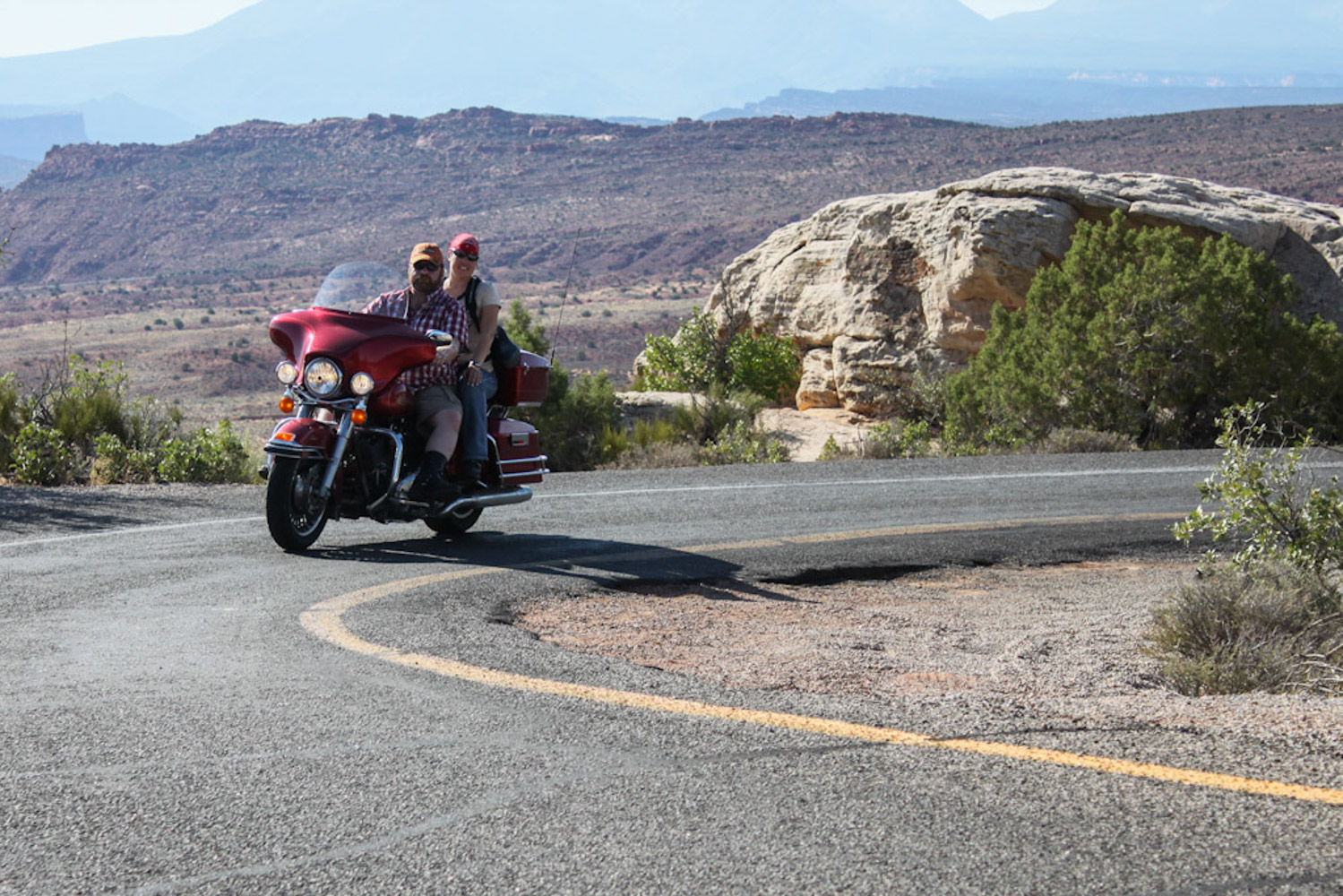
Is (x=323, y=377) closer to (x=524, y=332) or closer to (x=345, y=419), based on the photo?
(x=345, y=419)

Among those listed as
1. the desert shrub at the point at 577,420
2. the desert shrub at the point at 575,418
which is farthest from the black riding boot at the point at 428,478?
the desert shrub at the point at 577,420

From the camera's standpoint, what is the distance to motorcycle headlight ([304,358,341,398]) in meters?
7.17

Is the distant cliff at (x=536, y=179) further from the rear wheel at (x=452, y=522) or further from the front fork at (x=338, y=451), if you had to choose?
the front fork at (x=338, y=451)

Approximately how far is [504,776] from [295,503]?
415 cm

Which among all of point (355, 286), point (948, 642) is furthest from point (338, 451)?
point (948, 642)

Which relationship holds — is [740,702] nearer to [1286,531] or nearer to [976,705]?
[976,705]

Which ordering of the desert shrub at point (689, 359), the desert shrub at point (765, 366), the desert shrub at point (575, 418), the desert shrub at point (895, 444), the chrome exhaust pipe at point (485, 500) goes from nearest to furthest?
the chrome exhaust pipe at point (485, 500) < the desert shrub at point (895, 444) < the desert shrub at point (575, 418) < the desert shrub at point (765, 366) < the desert shrub at point (689, 359)

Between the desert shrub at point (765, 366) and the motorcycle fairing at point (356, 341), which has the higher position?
the motorcycle fairing at point (356, 341)

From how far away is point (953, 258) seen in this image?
18.0 metres

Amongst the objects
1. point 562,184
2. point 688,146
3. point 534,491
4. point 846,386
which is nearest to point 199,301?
point 562,184

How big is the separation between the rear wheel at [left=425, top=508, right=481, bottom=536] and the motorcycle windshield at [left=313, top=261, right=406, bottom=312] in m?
1.46

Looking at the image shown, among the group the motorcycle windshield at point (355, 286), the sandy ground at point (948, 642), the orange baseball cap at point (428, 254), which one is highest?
the orange baseball cap at point (428, 254)

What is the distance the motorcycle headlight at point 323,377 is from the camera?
717cm

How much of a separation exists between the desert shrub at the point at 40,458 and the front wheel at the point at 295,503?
4270mm
